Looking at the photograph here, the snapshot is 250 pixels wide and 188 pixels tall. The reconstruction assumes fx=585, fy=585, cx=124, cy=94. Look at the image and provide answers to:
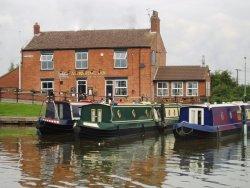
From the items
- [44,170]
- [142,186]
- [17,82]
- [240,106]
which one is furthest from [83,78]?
[142,186]

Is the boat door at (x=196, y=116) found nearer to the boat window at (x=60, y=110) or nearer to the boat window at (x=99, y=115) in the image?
the boat window at (x=99, y=115)

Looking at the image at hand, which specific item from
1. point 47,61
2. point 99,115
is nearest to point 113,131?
point 99,115

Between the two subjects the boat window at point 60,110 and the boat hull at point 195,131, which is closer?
the boat hull at point 195,131

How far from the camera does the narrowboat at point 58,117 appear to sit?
1412 inches

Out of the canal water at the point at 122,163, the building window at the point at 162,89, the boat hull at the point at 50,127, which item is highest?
the building window at the point at 162,89

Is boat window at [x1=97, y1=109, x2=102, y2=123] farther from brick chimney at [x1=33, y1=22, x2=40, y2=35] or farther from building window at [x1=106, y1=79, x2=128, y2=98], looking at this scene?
brick chimney at [x1=33, y1=22, x2=40, y2=35]

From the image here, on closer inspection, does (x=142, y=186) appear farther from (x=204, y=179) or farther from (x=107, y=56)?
(x=107, y=56)

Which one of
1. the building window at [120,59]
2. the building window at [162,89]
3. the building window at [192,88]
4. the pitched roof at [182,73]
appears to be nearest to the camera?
the building window at [192,88]

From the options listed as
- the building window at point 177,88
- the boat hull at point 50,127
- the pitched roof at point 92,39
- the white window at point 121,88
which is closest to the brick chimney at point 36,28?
the pitched roof at point 92,39

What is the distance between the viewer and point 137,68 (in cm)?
5500

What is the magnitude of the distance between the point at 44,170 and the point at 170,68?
37072 millimetres

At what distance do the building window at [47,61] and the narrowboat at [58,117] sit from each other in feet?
62.0

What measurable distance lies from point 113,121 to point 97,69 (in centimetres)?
2171

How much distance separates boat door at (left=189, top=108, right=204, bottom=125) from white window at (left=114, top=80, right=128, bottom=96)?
65.0ft
